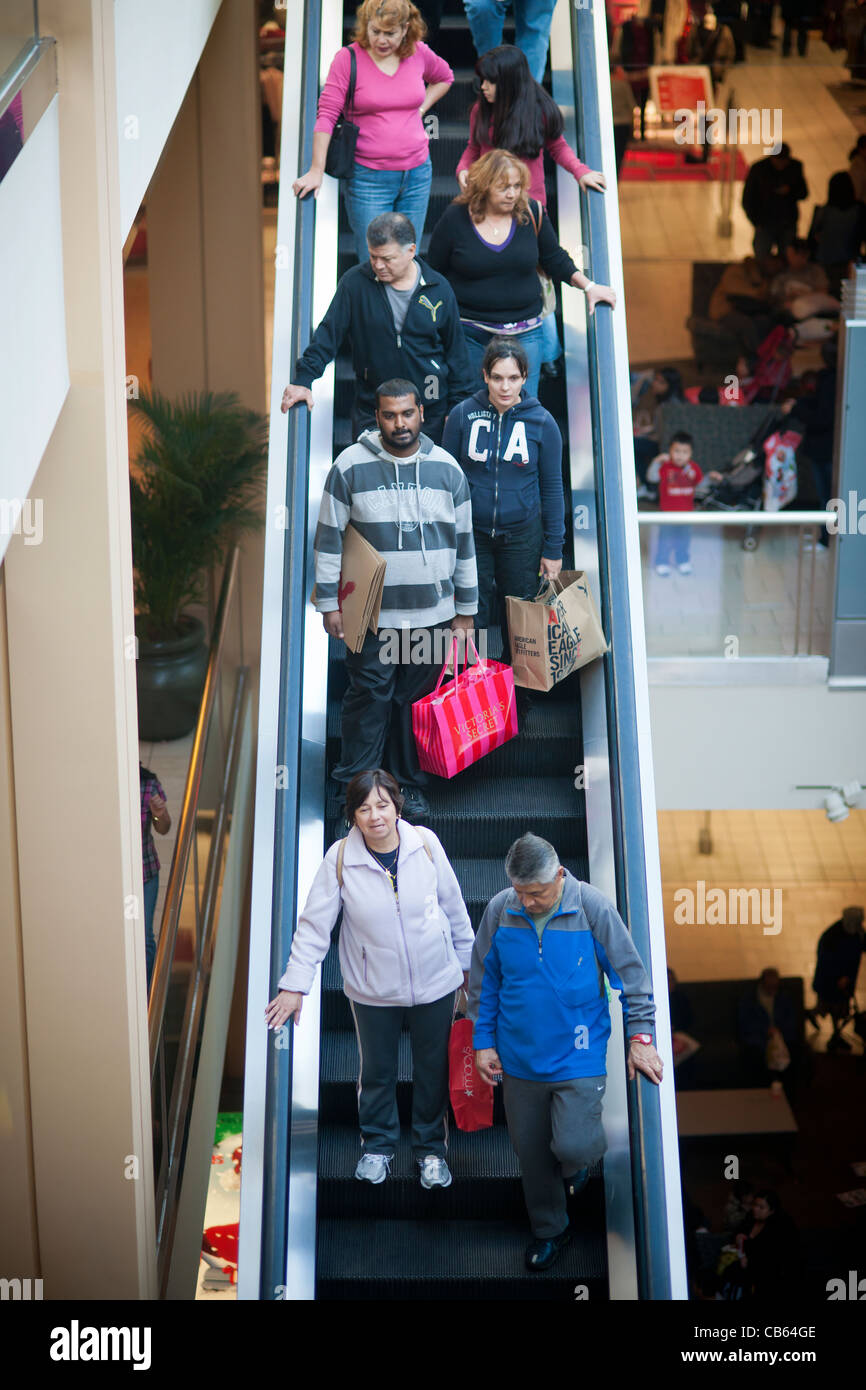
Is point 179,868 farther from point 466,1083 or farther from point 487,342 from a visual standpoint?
point 487,342

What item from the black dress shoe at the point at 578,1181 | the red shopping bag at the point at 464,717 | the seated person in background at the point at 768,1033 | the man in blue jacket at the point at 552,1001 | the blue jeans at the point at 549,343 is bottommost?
the seated person in background at the point at 768,1033

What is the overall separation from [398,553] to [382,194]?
2.27m

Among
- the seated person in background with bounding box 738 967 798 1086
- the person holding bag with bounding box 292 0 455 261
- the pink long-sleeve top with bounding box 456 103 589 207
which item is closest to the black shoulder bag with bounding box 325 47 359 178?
the person holding bag with bounding box 292 0 455 261

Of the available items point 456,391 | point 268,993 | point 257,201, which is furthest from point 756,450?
point 268,993

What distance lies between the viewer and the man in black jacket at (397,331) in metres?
5.72

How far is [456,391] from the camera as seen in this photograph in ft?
19.6

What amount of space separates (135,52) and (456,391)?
1749 mm

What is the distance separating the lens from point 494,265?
19.8 ft

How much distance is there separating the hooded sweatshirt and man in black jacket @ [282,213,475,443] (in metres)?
0.37

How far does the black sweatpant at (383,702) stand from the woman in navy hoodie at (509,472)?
16.6 inches

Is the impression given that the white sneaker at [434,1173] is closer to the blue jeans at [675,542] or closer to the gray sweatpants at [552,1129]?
the gray sweatpants at [552,1129]

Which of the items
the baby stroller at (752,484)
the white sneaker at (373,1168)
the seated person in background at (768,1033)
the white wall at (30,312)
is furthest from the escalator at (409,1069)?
the seated person in background at (768,1033)

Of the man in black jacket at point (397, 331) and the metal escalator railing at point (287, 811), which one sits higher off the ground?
the man in black jacket at point (397, 331)

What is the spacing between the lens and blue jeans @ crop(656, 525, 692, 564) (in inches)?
345
